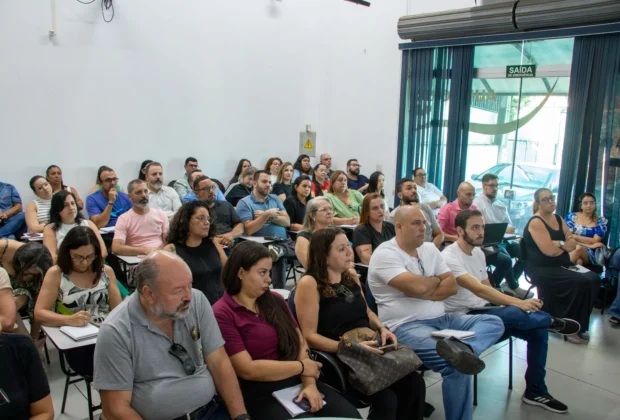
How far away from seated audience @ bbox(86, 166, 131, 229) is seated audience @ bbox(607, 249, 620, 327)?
5.33 m

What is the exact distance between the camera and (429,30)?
7047mm

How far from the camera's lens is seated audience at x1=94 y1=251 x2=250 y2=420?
1821mm

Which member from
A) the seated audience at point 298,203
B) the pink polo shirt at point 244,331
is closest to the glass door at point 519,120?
the seated audience at point 298,203

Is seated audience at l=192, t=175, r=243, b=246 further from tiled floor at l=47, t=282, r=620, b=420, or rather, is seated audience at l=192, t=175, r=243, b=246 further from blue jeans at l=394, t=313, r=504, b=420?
blue jeans at l=394, t=313, r=504, b=420

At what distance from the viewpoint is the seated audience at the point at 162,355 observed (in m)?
1.82

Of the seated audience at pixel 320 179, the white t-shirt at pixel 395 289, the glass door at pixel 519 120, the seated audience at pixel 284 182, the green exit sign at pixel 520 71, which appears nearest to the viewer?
the white t-shirt at pixel 395 289

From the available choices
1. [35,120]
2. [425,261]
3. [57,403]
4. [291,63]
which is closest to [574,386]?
[425,261]

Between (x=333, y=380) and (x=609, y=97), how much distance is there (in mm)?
5493

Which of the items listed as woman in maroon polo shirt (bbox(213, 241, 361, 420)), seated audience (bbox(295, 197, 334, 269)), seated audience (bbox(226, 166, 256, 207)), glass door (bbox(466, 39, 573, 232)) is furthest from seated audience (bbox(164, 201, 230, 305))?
glass door (bbox(466, 39, 573, 232))

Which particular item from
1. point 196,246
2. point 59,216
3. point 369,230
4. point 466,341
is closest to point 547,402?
point 466,341

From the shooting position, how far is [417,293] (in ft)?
9.25

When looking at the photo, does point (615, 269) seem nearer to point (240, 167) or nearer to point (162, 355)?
point (162, 355)

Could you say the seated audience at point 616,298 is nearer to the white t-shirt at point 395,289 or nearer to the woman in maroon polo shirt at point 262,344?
the white t-shirt at point 395,289

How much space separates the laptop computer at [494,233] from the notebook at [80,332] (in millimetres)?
3882
